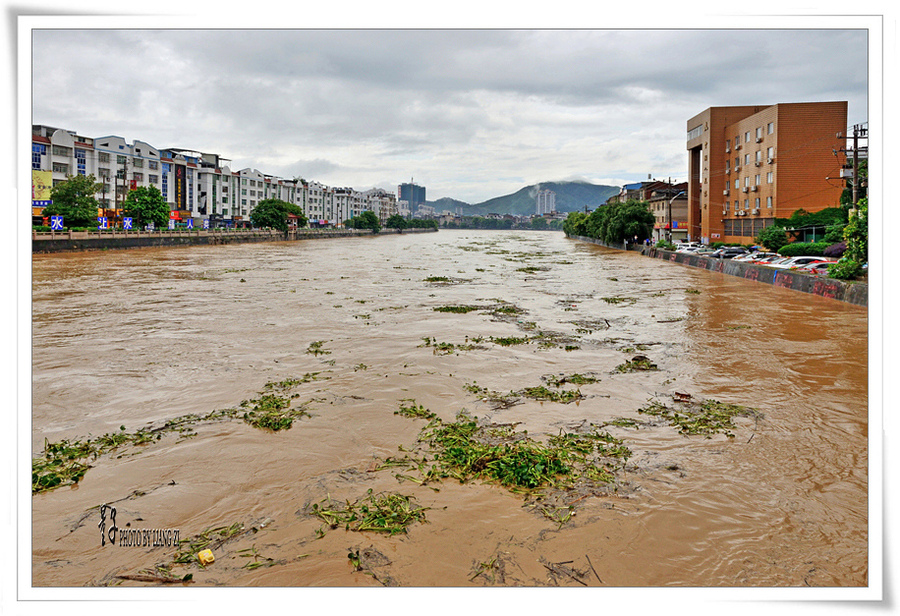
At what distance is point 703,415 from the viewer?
6.54m

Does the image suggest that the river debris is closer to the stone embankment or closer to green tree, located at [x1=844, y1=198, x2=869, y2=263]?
green tree, located at [x1=844, y1=198, x2=869, y2=263]

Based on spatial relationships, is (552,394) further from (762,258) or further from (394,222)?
(394,222)

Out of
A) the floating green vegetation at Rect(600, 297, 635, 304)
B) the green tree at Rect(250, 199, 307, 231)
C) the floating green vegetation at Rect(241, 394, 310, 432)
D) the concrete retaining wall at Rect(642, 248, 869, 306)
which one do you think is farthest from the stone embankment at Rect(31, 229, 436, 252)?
the concrete retaining wall at Rect(642, 248, 869, 306)

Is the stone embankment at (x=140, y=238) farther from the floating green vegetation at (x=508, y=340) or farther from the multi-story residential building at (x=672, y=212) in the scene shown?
the multi-story residential building at (x=672, y=212)

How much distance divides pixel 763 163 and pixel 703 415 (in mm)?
41480

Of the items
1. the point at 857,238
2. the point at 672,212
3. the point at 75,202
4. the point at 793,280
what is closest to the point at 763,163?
the point at 672,212

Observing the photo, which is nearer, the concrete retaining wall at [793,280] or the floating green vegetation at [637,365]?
the floating green vegetation at [637,365]

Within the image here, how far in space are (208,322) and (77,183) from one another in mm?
37935

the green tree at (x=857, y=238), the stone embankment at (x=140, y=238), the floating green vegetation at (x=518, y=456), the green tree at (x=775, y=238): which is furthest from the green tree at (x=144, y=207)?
the floating green vegetation at (x=518, y=456)

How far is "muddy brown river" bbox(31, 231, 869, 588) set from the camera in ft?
11.6

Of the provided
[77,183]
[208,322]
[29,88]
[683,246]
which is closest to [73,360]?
[208,322]

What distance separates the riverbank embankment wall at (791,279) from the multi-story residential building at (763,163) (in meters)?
9.94

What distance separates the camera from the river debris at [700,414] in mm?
6043

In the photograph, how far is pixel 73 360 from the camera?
30.5 feet
